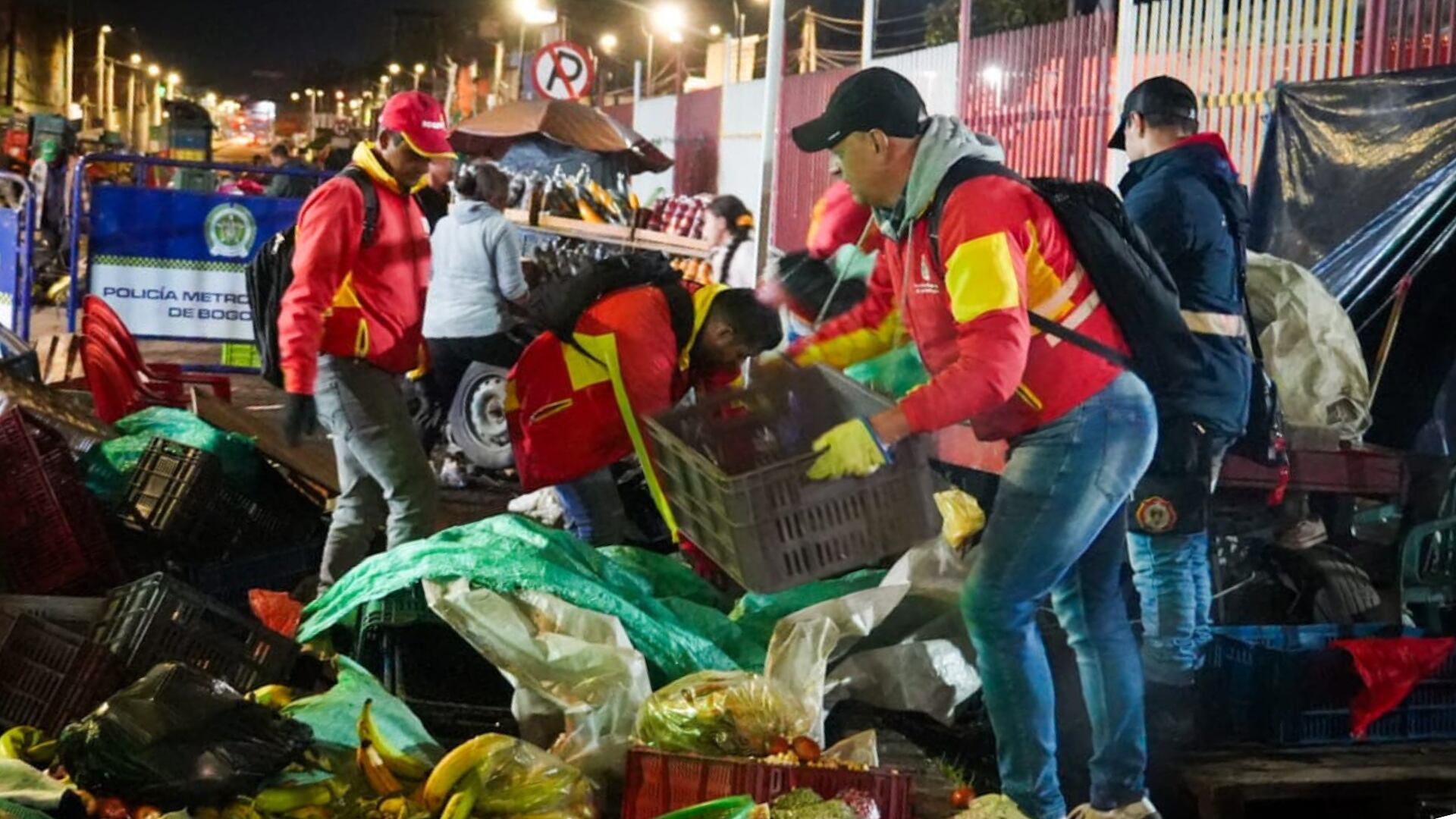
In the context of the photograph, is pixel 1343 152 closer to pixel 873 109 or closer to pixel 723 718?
pixel 873 109

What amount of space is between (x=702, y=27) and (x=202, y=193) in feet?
10.0

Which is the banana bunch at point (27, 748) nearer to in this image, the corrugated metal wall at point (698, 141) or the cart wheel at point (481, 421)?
the corrugated metal wall at point (698, 141)

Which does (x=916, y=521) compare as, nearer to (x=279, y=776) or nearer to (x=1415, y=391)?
(x=279, y=776)

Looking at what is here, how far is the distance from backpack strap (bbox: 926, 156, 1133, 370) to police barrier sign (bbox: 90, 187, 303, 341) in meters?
6.57

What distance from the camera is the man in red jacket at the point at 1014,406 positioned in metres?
3.42

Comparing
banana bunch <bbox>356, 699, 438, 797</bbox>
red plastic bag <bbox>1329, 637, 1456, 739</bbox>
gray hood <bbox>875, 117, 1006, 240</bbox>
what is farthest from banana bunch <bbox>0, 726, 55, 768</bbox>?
red plastic bag <bbox>1329, 637, 1456, 739</bbox>

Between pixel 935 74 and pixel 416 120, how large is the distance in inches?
70.1

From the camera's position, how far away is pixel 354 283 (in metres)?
5.35

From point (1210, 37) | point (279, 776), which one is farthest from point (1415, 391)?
point (279, 776)

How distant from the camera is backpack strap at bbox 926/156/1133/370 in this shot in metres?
3.45

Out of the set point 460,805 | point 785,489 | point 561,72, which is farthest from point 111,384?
point 561,72

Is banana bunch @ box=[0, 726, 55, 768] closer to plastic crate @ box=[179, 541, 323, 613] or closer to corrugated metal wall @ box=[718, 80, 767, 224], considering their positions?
plastic crate @ box=[179, 541, 323, 613]

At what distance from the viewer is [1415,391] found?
471 cm

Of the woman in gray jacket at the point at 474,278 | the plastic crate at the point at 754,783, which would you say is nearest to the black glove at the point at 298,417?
the plastic crate at the point at 754,783
